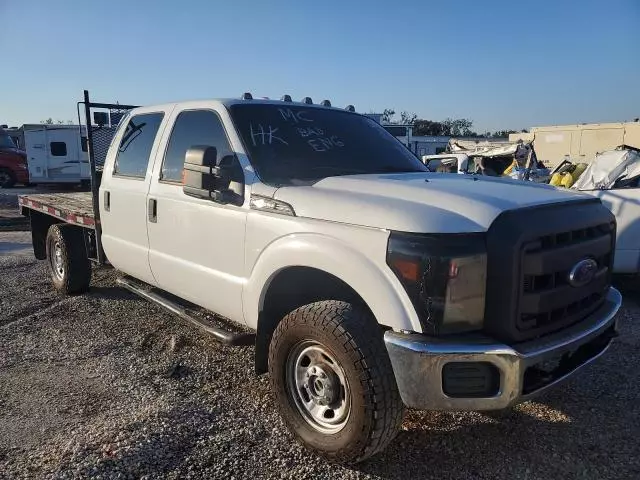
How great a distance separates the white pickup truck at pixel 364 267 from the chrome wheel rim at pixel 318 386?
0.04 feet

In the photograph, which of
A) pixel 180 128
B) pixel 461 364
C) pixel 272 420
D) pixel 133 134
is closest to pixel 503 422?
pixel 461 364

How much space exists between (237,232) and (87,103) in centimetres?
326

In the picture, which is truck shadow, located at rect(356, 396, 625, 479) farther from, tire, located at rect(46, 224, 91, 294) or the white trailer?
the white trailer

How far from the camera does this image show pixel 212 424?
3408 mm

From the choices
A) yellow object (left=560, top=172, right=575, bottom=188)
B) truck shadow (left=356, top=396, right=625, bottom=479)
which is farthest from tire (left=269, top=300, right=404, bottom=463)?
yellow object (left=560, top=172, right=575, bottom=188)

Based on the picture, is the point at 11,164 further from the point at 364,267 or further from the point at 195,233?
the point at 364,267

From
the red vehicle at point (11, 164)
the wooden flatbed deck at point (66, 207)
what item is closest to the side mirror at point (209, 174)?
the wooden flatbed deck at point (66, 207)

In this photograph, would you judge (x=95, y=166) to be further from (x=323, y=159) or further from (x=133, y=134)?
(x=323, y=159)

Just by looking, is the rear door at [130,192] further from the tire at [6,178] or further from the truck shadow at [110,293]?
the tire at [6,178]

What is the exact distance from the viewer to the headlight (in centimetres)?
248

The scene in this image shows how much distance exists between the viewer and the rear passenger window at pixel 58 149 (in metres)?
21.8

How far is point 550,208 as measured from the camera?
2.83 m

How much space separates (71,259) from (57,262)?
0.53 metres

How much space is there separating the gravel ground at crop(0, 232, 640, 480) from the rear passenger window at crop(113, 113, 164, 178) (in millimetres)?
1506
